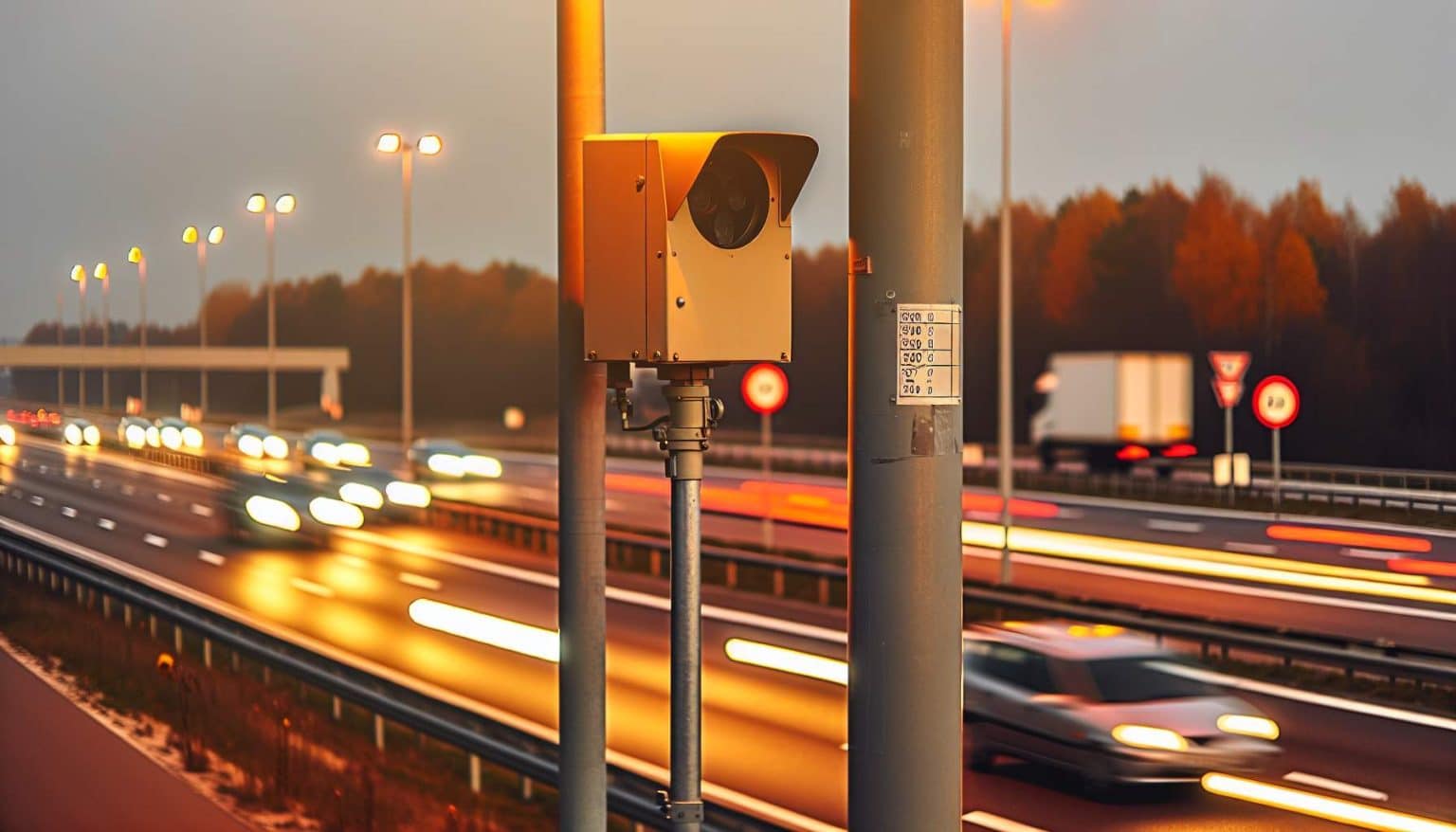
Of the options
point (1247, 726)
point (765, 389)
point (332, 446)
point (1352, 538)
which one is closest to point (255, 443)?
point (332, 446)

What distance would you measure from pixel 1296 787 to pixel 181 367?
1954 cm

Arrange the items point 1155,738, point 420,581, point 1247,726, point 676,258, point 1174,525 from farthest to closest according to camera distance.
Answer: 1. point 1174,525
2. point 420,581
3. point 1247,726
4. point 1155,738
5. point 676,258

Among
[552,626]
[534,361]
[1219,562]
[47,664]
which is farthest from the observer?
[534,361]

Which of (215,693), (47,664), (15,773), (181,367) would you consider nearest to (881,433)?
(15,773)

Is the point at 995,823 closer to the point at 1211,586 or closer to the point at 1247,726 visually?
the point at 1247,726

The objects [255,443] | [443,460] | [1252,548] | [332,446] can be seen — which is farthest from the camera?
[443,460]

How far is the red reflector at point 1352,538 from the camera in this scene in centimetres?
3431

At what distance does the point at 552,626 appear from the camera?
24.3 metres

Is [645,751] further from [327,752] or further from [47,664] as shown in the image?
[47,664]

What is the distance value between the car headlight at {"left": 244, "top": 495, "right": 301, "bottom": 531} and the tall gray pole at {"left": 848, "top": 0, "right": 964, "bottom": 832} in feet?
102

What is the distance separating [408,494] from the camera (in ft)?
127

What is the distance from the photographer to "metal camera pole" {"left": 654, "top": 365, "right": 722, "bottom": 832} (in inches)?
207

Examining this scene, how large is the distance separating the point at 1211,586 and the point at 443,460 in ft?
75.0

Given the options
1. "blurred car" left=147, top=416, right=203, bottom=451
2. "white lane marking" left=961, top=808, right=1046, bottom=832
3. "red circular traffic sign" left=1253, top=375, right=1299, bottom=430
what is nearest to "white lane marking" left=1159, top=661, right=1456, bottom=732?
"white lane marking" left=961, top=808, right=1046, bottom=832
